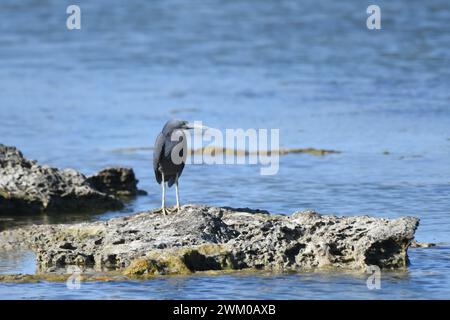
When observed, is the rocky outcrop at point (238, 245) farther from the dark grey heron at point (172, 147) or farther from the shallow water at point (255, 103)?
the dark grey heron at point (172, 147)

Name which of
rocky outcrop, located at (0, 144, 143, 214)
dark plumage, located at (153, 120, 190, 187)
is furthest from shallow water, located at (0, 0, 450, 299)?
Answer: dark plumage, located at (153, 120, 190, 187)

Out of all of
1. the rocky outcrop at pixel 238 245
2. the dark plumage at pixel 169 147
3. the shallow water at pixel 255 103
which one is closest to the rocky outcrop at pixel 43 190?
the shallow water at pixel 255 103

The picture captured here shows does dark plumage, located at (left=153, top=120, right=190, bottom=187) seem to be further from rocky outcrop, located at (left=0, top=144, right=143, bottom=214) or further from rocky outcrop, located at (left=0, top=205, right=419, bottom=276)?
rocky outcrop, located at (left=0, top=144, right=143, bottom=214)

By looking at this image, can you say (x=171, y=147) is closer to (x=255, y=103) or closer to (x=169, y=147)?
(x=169, y=147)

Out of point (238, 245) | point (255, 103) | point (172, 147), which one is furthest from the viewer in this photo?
point (255, 103)

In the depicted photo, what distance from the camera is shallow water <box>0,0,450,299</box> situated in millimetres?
10039

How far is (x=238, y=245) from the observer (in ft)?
31.0

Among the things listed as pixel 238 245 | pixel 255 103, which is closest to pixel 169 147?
pixel 238 245

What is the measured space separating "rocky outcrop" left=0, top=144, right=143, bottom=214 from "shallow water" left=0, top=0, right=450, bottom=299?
0.23 meters

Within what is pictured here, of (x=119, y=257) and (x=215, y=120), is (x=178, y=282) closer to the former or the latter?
(x=119, y=257)

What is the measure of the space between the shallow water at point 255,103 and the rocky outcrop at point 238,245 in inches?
8.9

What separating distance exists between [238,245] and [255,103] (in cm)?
1005
